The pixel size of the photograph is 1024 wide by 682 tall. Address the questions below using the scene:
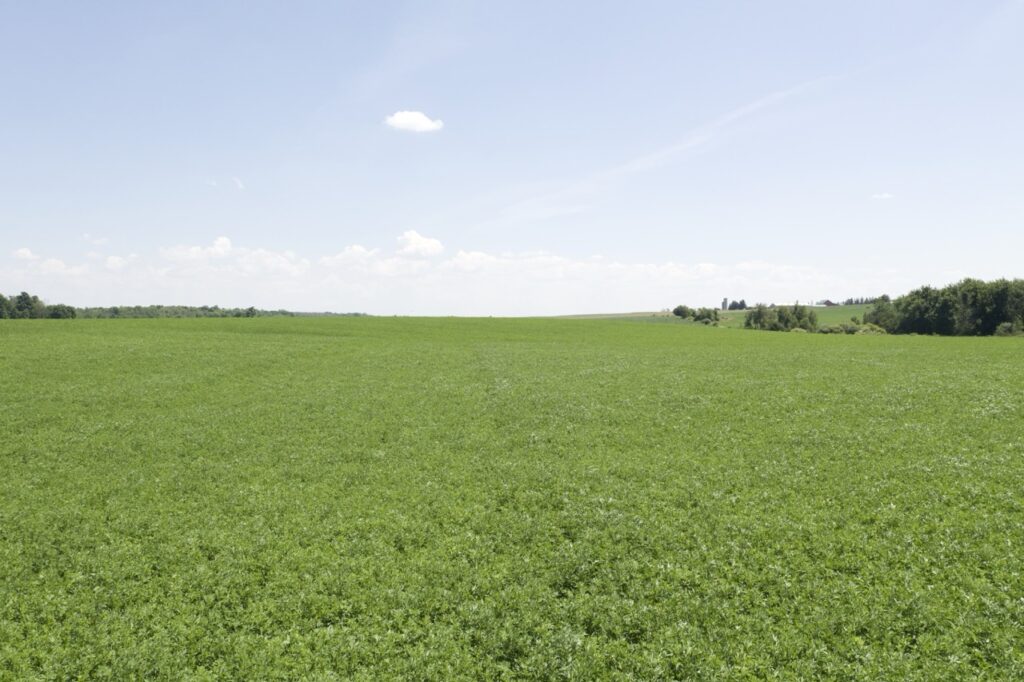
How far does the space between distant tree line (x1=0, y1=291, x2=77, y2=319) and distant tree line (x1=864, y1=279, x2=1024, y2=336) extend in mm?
204721

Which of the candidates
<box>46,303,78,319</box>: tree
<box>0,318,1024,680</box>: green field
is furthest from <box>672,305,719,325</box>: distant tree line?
<box>46,303,78,319</box>: tree

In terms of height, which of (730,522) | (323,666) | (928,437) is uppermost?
(928,437)

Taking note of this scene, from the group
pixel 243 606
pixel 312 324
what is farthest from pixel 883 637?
pixel 312 324

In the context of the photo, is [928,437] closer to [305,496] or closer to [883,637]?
[883,637]

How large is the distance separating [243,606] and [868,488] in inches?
753

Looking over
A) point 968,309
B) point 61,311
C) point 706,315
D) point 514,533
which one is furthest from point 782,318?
point 61,311

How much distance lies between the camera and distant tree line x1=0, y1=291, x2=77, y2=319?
5239 inches

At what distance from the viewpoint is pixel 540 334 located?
78.7 meters

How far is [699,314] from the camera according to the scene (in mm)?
168125

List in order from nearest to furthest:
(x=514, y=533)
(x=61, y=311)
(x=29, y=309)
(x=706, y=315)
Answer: (x=514, y=533) < (x=61, y=311) < (x=29, y=309) < (x=706, y=315)

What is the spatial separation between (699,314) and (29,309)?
625 feet

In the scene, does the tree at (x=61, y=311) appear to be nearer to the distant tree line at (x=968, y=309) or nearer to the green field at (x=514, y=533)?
the green field at (x=514, y=533)

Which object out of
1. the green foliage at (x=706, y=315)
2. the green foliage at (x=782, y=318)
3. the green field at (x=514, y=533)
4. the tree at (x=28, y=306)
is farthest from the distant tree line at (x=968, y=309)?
the tree at (x=28, y=306)

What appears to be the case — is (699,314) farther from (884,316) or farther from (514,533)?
(514,533)
